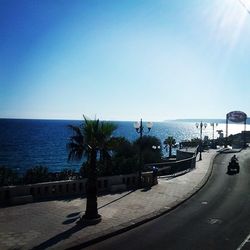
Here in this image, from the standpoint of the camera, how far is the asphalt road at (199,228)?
13.7 meters

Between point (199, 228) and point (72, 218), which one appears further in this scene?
point (72, 218)

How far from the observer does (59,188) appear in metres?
20.1

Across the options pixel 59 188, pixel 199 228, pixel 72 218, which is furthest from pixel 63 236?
pixel 59 188

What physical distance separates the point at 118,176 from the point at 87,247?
997 centimetres

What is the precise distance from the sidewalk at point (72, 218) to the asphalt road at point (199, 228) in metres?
0.53

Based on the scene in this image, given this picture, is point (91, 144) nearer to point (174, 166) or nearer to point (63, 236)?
point (63, 236)

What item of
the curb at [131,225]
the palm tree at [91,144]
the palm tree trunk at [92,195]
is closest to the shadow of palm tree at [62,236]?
the palm tree trunk at [92,195]

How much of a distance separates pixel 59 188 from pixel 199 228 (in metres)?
7.54

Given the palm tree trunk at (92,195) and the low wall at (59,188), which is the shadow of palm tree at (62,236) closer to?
the palm tree trunk at (92,195)

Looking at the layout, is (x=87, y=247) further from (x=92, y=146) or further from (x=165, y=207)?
(x=165, y=207)

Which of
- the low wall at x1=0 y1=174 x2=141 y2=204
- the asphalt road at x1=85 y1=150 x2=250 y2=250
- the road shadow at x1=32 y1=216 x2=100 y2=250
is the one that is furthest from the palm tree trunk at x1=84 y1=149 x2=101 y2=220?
the low wall at x1=0 y1=174 x2=141 y2=204

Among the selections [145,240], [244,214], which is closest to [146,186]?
[244,214]

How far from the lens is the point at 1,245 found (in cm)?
1259

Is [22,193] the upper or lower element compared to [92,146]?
lower
